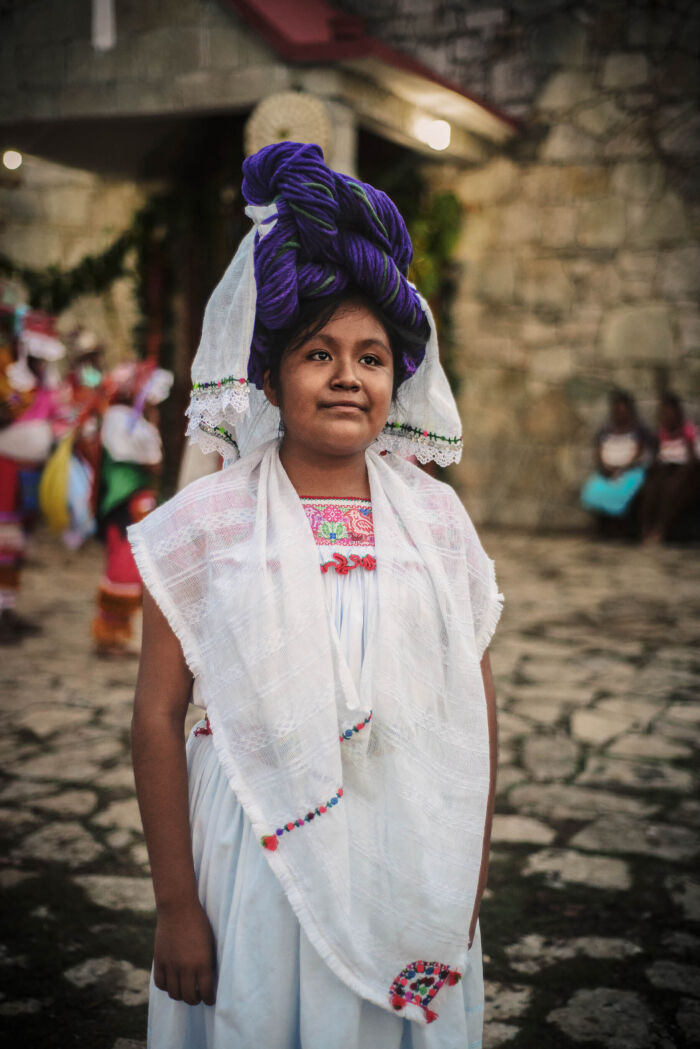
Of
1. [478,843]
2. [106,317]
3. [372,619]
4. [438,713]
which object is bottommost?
[478,843]

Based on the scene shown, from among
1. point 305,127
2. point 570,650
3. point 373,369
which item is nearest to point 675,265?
point 305,127

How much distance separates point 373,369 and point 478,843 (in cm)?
74

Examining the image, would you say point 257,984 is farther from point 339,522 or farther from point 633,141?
point 633,141

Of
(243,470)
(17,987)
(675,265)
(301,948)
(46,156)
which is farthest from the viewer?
(675,265)

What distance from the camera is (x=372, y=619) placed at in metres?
1.41

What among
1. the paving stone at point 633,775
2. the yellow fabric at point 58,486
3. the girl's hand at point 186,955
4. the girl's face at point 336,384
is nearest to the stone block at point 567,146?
the yellow fabric at point 58,486

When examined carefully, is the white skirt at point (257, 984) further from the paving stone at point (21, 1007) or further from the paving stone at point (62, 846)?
the paving stone at point (62, 846)

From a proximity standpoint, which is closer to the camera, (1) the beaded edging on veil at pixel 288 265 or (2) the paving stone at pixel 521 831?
(1) the beaded edging on veil at pixel 288 265

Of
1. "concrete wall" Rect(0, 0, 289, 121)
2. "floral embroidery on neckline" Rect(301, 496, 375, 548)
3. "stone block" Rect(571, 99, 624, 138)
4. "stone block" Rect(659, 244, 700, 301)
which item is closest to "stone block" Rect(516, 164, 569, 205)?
"stone block" Rect(571, 99, 624, 138)

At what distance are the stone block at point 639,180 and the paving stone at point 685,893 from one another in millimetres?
6952

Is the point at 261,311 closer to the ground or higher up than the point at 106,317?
closer to the ground

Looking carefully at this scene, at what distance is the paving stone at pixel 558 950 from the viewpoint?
238cm

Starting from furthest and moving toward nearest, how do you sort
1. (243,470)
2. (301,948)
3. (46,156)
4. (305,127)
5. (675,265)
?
(675,265)
(46,156)
(305,127)
(243,470)
(301,948)

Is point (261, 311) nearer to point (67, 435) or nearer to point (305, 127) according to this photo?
point (67, 435)
